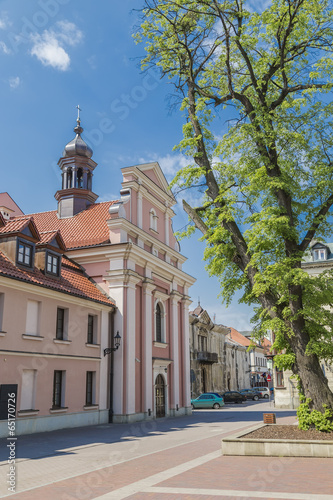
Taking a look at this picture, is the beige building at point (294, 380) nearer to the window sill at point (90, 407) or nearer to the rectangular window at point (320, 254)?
the rectangular window at point (320, 254)

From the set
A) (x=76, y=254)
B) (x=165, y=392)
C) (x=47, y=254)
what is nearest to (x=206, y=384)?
(x=165, y=392)

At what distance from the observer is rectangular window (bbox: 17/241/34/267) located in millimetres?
18406

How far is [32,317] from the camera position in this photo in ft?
59.3

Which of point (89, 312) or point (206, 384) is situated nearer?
point (89, 312)

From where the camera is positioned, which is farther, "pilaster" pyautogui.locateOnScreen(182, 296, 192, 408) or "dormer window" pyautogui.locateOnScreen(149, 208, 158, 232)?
"pilaster" pyautogui.locateOnScreen(182, 296, 192, 408)

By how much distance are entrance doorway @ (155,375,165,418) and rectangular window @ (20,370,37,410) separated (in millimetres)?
10279

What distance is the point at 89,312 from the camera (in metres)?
21.9

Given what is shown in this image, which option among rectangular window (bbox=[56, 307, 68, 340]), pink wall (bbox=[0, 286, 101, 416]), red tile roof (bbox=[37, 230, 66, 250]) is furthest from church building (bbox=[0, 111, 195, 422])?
rectangular window (bbox=[56, 307, 68, 340])

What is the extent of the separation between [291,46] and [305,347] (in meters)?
10.4

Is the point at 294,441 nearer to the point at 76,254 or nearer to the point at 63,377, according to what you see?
the point at 63,377

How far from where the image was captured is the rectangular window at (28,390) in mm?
17000

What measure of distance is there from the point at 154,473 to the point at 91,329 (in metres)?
13.4

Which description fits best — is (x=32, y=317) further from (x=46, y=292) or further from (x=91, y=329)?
(x=91, y=329)

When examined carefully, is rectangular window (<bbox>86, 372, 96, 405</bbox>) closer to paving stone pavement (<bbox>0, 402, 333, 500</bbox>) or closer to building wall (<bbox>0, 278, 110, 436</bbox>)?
building wall (<bbox>0, 278, 110, 436</bbox>)
